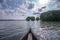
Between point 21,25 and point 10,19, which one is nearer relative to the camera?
point 10,19

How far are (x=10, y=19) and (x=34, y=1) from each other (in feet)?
6.35

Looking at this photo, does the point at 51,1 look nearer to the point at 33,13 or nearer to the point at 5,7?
the point at 33,13

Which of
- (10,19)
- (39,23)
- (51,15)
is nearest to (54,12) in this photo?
(51,15)

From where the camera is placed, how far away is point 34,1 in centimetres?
902

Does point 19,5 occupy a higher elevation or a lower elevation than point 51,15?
higher

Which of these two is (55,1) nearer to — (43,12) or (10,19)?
(43,12)

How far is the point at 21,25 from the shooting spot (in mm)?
9367

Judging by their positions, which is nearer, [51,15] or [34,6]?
[34,6]

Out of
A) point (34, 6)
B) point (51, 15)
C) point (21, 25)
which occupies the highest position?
point (34, 6)

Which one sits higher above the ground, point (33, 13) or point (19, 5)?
point (19, 5)

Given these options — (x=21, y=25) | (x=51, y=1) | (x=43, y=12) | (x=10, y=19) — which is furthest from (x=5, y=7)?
(x=51, y=1)

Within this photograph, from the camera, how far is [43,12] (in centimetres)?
901

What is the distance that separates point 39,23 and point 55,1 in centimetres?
183

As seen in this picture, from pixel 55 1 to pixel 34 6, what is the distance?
1.46 metres
